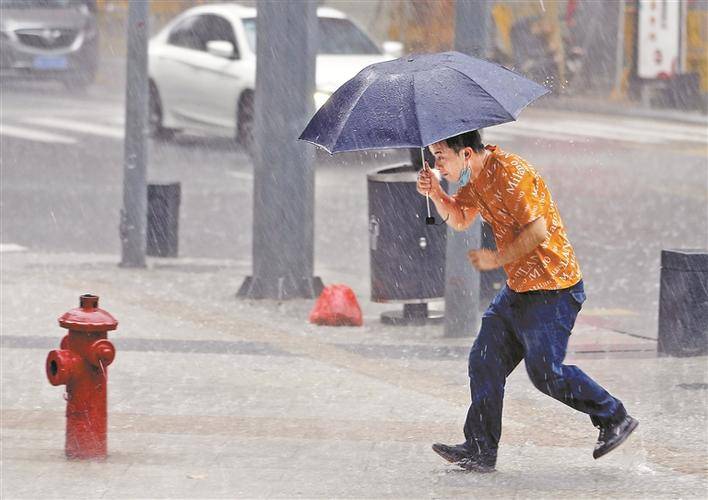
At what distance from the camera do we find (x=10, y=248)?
13602 mm

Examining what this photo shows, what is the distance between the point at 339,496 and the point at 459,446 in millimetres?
642

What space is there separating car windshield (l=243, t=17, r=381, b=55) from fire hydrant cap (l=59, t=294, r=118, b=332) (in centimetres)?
1335

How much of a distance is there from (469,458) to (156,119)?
15356 millimetres

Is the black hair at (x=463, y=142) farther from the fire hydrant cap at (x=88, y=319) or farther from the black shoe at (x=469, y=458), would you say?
the fire hydrant cap at (x=88, y=319)

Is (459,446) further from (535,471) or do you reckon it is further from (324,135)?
(324,135)

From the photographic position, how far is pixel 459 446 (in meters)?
6.98

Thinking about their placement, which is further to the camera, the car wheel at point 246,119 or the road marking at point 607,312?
the car wheel at point 246,119

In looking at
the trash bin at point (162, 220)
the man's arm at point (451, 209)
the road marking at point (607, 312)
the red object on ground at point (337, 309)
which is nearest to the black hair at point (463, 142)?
the man's arm at point (451, 209)

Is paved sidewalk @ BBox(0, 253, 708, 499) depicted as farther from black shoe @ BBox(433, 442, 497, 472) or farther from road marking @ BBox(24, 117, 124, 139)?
road marking @ BBox(24, 117, 124, 139)

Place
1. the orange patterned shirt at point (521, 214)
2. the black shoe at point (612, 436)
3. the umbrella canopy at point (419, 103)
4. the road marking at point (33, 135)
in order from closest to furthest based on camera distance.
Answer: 1. the umbrella canopy at point (419, 103)
2. the orange patterned shirt at point (521, 214)
3. the black shoe at point (612, 436)
4. the road marking at point (33, 135)

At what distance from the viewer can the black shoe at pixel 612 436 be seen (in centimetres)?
681

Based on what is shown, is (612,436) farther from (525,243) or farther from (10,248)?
(10,248)

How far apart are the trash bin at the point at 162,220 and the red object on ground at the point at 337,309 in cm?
313

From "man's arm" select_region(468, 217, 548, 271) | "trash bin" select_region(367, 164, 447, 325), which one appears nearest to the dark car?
"trash bin" select_region(367, 164, 447, 325)
